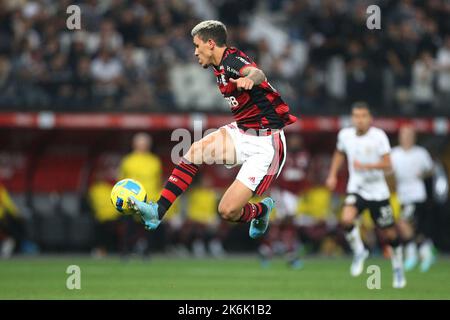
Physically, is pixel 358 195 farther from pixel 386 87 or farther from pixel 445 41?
pixel 445 41

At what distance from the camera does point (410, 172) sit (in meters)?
17.1

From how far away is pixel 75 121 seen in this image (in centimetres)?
1920

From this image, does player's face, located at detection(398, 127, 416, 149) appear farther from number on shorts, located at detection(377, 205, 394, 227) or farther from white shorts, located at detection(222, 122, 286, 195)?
white shorts, located at detection(222, 122, 286, 195)

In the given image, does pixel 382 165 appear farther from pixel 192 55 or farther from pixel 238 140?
pixel 192 55

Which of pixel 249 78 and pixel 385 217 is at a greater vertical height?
pixel 249 78

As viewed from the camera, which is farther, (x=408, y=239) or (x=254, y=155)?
(x=408, y=239)

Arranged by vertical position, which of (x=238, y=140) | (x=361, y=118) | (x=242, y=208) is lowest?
(x=242, y=208)

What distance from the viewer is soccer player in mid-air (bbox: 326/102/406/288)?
1315 centimetres

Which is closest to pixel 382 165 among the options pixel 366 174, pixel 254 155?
pixel 366 174

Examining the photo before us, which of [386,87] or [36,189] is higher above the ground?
[386,87]

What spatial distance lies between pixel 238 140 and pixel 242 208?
2.21ft

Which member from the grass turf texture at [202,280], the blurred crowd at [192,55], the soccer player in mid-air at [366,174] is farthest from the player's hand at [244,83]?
the blurred crowd at [192,55]

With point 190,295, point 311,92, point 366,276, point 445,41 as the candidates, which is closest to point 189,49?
point 311,92

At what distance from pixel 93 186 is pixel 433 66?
23.8 feet
